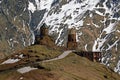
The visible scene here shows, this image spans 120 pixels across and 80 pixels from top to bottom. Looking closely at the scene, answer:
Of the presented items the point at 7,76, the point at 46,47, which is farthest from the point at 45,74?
the point at 46,47

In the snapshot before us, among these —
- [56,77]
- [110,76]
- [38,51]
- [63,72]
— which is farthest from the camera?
[38,51]

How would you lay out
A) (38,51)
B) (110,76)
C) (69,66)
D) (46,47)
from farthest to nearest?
(46,47) < (38,51) < (110,76) < (69,66)

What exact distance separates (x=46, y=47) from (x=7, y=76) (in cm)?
5593

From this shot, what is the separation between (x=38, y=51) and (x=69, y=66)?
84.8 feet

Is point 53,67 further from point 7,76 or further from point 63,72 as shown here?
point 7,76

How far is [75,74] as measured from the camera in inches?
6004

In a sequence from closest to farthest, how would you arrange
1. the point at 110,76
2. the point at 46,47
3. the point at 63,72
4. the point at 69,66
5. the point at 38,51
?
1. the point at 63,72
2. the point at 69,66
3. the point at 110,76
4. the point at 38,51
5. the point at 46,47

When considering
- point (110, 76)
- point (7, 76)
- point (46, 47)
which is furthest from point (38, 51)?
point (7, 76)

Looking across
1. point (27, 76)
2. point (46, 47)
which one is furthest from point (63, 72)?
point (46, 47)

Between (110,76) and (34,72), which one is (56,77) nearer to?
(34,72)

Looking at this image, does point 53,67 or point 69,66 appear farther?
point 69,66

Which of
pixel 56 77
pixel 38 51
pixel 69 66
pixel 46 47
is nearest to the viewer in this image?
pixel 56 77

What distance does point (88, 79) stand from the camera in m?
151

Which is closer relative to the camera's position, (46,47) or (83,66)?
(83,66)
